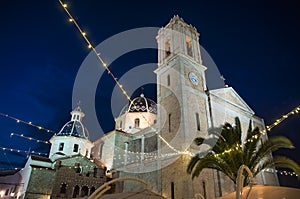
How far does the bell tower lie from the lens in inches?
634

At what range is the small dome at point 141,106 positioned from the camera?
3134 centimetres

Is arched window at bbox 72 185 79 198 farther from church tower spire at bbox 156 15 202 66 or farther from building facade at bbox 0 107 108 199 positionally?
church tower spire at bbox 156 15 202 66

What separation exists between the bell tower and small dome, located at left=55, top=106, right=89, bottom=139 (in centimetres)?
1435

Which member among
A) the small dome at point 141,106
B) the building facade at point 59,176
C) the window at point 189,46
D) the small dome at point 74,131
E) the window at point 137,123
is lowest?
the building facade at point 59,176

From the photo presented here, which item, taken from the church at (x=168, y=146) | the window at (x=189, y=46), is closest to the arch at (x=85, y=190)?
the church at (x=168, y=146)

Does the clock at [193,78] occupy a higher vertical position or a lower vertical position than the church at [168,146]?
higher

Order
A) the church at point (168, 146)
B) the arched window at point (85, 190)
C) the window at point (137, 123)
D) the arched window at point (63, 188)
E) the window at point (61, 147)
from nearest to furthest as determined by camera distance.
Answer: the church at point (168, 146), the arched window at point (63, 188), the arched window at point (85, 190), the window at point (61, 147), the window at point (137, 123)

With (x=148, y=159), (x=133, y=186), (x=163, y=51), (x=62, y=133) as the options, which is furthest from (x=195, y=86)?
(x=62, y=133)

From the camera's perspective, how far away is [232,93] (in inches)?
924

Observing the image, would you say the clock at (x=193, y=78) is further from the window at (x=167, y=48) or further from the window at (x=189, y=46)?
the window at (x=167, y=48)

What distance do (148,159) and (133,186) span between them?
3107mm

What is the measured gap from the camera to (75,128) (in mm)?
30172

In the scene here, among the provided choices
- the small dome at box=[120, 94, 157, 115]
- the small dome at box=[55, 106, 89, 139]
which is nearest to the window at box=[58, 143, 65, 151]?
the small dome at box=[55, 106, 89, 139]

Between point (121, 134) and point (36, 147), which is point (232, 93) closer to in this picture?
point (121, 134)
